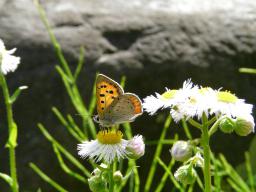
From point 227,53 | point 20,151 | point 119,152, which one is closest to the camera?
point 119,152

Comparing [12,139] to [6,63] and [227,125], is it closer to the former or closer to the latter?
[6,63]

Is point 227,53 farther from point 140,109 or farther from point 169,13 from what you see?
point 140,109

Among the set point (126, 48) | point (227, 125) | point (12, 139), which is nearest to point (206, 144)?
point (227, 125)

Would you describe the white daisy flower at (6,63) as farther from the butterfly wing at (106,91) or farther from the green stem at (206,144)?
the green stem at (206,144)

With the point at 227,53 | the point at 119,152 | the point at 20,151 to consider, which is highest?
the point at 119,152

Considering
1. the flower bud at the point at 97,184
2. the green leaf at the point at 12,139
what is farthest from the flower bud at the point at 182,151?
the green leaf at the point at 12,139

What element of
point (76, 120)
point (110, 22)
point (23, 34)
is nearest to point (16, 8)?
point (23, 34)

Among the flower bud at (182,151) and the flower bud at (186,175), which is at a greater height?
the flower bud at (182,151)
